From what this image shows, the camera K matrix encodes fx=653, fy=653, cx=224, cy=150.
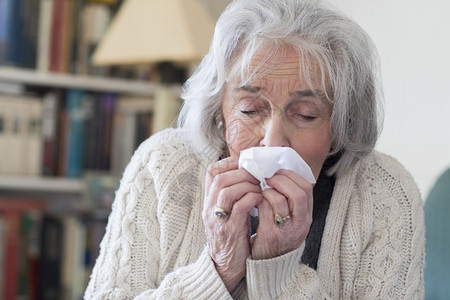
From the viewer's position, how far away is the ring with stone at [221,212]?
1066mm

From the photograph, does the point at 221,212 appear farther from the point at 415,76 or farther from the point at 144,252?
the point at 415,76

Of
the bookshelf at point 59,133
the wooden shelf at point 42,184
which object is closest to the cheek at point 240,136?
the bookshelf at point 59,133

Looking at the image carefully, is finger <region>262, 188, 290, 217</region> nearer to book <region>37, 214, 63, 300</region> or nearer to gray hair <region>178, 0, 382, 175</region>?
gray hair <region>178, 0, 382, 175</region>

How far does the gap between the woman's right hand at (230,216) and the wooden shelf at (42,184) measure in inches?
61.7

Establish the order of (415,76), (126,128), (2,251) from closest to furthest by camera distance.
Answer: (415,76) < (2,251) < (126,128)

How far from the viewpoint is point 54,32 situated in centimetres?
258

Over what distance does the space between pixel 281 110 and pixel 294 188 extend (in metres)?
0.16

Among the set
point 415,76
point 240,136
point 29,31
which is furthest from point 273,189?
point 29,31

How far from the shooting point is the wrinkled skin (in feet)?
3.46

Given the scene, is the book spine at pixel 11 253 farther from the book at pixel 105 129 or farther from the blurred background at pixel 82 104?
the book at pixel 105 129

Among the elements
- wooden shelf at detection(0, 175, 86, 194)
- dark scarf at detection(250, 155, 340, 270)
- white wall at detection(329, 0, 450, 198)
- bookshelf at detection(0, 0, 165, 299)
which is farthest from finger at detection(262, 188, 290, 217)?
wooden shelf at detection(0, 175, 86, 194)

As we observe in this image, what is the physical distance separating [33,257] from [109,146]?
530mm

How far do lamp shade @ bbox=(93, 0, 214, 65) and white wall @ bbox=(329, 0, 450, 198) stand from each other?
0.53 m

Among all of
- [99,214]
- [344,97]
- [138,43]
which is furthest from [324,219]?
[99,214]
